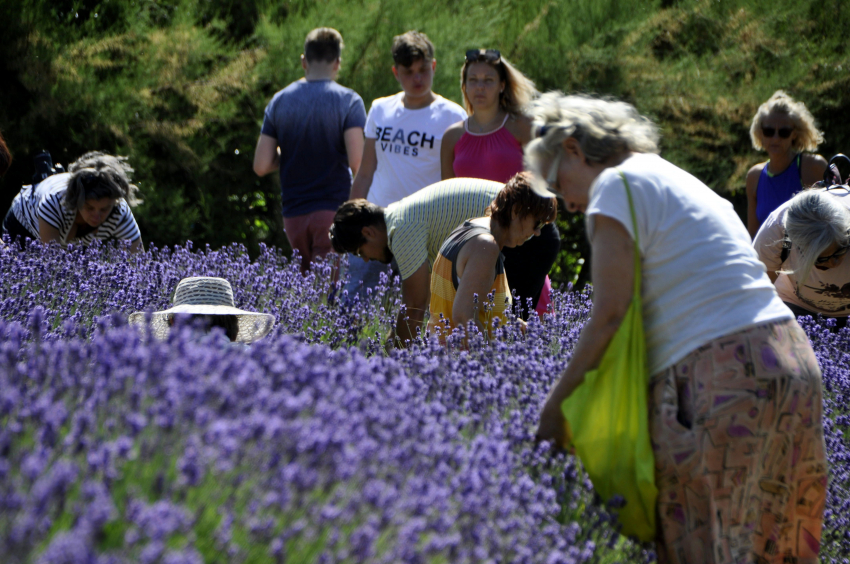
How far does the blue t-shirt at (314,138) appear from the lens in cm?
541

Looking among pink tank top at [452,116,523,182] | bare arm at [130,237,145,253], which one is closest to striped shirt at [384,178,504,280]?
pink tank top at [452,116,523,182]

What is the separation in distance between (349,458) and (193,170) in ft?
21.7

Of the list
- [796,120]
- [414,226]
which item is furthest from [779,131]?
[414,226]

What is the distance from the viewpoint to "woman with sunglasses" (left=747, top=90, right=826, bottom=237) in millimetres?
5094

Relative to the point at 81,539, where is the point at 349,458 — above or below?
below

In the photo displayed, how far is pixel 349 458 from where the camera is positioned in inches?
64.7

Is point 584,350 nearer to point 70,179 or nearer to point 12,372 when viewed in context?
point 12,372

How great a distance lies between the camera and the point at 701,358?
219 cm

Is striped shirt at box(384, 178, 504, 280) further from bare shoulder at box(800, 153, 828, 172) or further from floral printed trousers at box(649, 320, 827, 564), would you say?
bare shoulder at box(800, 153, 828, 172)

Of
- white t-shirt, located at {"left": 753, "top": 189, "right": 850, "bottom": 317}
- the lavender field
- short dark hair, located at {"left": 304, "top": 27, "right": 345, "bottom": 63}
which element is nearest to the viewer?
the lavender field

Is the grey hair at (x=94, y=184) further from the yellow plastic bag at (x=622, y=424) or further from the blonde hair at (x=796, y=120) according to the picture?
the blonde hair at (x=796, y=120)

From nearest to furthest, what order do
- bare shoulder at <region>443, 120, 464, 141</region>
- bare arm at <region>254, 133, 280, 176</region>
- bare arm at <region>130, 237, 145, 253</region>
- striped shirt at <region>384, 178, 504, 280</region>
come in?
striped shirt at <region>384, 178, 504, 280</region>, bare shoulder at <region>443, 120, 464, 141</region>, bare arm at <region>130, 237, 145, 253</region>, bare arm at <region>254, 133, 280, 176</region>

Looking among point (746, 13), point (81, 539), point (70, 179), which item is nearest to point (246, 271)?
point (70, 179)

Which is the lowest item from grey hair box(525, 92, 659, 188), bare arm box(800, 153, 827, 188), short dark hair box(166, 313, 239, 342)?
bare arm box(800, 153, 827, 188)
